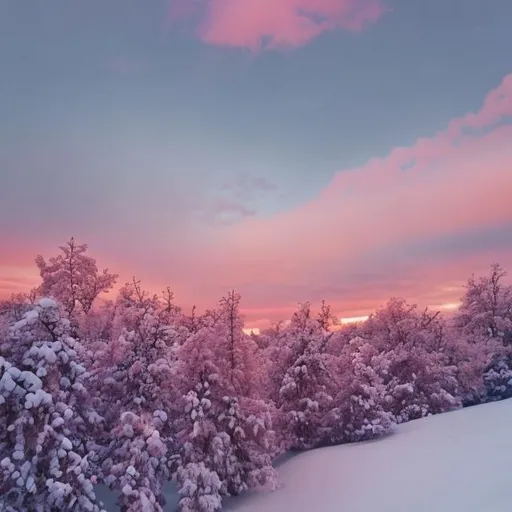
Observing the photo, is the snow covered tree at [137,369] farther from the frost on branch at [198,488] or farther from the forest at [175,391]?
the frost on branch at [198,488]

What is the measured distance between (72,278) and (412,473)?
2808cm

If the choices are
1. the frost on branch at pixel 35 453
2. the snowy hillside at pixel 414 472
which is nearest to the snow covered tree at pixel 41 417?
the frost on branch at pixel 35 453

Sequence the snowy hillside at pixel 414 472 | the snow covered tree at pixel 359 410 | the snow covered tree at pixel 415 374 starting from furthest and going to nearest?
the snow covered tree at pixel 415 374 → the snow covered tree at pixel 359 410 → the snowy hillside at pixel 414 472

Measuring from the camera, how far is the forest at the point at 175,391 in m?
15.8

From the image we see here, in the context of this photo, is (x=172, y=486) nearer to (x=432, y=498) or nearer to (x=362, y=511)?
(x=362, y=511)

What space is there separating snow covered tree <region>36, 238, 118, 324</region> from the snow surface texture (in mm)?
15978

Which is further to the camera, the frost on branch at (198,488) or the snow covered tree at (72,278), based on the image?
the snow covered tree at (72,278)

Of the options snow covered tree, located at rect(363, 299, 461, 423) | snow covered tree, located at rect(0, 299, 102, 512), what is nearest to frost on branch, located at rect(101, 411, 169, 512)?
snow covered tree, located at rect(0, 299, 102, 512)

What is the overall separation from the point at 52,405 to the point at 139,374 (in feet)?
22.8

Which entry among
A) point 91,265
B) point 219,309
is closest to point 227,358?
point 219,309

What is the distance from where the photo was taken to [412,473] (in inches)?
784

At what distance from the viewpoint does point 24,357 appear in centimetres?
1628

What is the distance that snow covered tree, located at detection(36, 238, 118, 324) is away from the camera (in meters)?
36.5

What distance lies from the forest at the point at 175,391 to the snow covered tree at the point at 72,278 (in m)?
0.11
